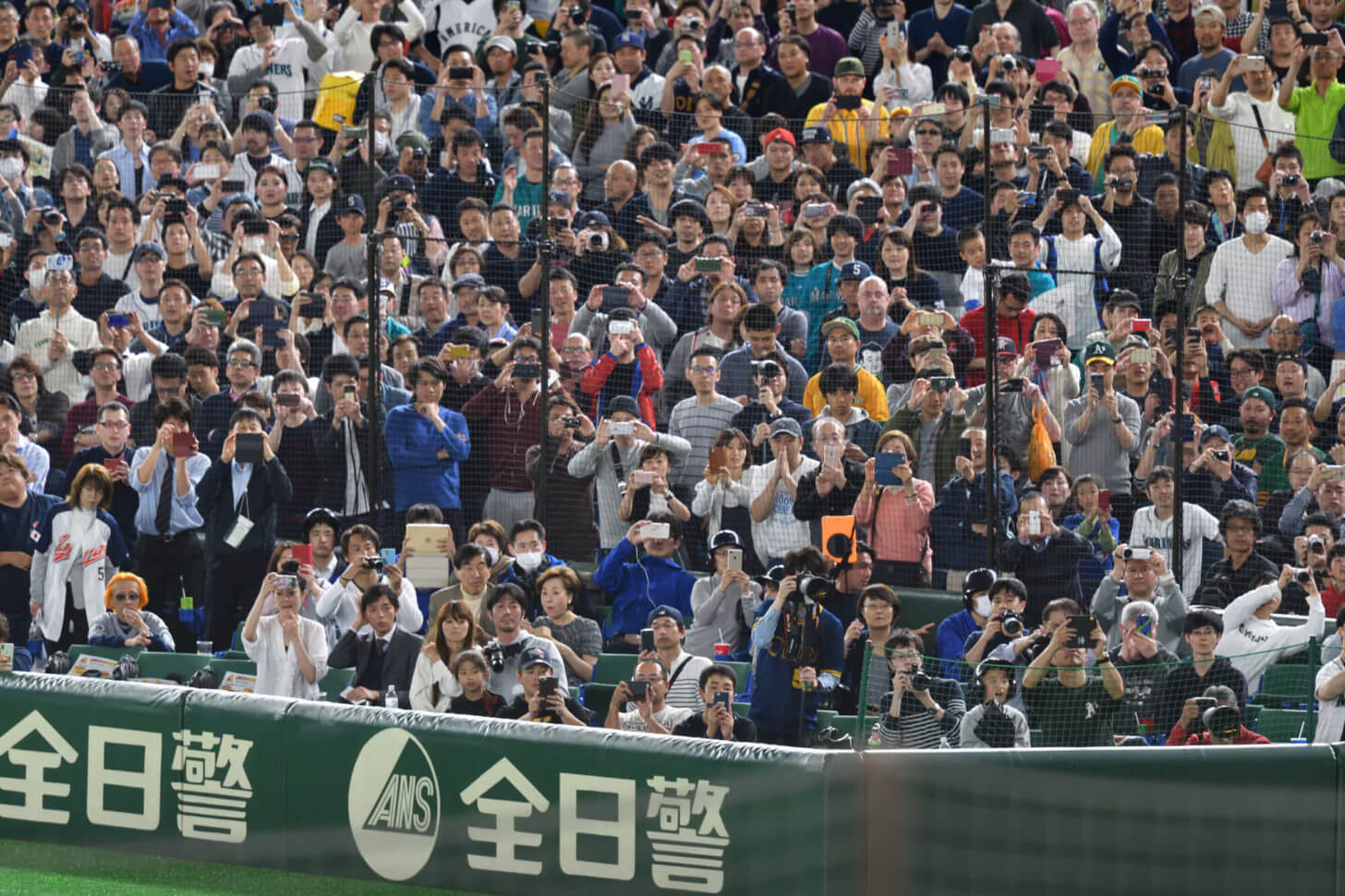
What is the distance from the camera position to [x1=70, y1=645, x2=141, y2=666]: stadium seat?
40.4ft

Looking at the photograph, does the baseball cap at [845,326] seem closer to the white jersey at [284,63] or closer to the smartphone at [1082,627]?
the smartphone at [1082,627]

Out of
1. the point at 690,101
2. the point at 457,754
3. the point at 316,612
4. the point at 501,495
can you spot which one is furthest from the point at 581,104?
the point at 457,754

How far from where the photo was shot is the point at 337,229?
52.2ft

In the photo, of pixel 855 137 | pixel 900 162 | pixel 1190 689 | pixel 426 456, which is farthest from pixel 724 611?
pixel 855 137

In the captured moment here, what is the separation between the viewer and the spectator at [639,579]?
41.7ft

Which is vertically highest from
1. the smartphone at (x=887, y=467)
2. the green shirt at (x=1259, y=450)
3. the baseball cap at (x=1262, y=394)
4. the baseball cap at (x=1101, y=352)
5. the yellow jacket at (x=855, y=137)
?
the yellow jacket at (x=855, y=137)

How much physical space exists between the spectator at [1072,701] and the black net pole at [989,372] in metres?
2.23

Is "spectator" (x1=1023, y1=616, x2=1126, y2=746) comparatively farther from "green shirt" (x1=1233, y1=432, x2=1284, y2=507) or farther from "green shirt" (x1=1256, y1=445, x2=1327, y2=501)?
"green shirt" (x1=1233, y1=432, x2=1284, y2=507)

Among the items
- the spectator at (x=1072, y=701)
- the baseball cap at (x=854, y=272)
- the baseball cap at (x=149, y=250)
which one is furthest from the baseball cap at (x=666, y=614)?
the baseball cap at (x=149, y=250)

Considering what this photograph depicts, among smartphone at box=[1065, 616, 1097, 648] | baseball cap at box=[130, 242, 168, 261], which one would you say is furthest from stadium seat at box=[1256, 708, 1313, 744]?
baseball cap at box=[130, 242, 168, 261]

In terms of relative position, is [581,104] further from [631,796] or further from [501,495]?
[631,796]

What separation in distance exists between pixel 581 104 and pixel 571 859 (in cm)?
789

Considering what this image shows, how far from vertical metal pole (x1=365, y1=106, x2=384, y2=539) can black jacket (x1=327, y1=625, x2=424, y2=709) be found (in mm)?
1811

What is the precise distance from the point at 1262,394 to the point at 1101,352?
0.97 metres
